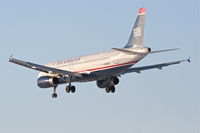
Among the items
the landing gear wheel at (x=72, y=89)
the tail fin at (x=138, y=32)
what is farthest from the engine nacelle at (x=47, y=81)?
the tail fin at (x=138, y=32)

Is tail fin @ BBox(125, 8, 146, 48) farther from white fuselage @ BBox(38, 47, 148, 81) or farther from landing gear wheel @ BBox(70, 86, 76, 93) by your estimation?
landing gear wheel @ BBox(70, 86, 76, 93)

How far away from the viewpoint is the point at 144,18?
129625 millimetres

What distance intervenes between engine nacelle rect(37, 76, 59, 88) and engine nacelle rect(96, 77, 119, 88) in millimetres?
6176

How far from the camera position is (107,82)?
450 ft

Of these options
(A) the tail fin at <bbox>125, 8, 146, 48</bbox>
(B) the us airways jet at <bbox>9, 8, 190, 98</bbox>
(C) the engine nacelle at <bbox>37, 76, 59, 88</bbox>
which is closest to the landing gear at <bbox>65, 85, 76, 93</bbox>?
(B) the us airways jet at <bbox>9, 8, 190, 98</bbox>

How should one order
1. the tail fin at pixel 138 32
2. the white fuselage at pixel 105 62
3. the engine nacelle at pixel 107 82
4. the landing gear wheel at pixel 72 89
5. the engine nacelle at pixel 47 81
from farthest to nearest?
the engine nacelle at pixel 47 81 < the engine nacelle at pixel 107 82 < the landing gear wheel at pixel 72 89 < the tail fin at pixel 138 32 < the white fuselage at pixel 105 62

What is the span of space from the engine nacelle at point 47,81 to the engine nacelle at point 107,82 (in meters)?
6.18

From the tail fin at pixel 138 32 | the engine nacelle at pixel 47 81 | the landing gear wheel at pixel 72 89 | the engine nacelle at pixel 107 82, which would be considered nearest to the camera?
the tail fin at pixel 138 32

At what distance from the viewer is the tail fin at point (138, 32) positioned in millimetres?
128625

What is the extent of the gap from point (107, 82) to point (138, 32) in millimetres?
11273

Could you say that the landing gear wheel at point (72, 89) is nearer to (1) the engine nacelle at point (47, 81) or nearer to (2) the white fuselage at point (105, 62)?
(2) the white fuselage at point (105, 62)

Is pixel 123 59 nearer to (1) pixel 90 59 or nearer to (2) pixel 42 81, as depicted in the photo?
(1) pixel 90 59

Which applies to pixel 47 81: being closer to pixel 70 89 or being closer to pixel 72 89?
pixel 70 89

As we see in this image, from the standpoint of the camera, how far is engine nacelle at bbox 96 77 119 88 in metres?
136
